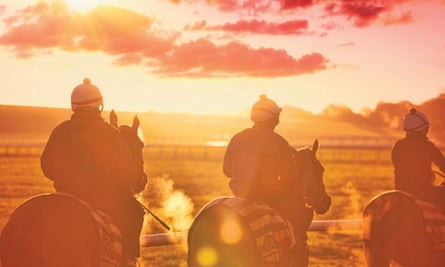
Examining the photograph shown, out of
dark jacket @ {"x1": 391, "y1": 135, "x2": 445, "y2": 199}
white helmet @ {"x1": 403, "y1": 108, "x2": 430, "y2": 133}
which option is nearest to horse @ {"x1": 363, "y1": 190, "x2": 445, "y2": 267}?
dark jacket @ {"x1": 391, "y1": 135, "x2": 445, "y2": 199}

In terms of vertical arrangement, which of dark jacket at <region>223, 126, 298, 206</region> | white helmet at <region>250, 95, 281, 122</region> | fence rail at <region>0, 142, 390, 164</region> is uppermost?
white helmet at <region>250, 95, 281, 122</region>

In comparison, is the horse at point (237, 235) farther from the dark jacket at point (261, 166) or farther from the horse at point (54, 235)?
the horse at point (54, 235)

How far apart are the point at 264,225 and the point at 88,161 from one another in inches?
76.1

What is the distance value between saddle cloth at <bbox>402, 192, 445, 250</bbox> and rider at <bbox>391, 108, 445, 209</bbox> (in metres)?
0.16

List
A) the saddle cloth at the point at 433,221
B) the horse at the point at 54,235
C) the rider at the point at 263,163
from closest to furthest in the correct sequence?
the horse at the point at 54,235, the rider at the point at 263,163, the saddle cloth at the point at 433,221

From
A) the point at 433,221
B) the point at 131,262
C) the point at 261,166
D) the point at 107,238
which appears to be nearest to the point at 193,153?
the point at 433,221

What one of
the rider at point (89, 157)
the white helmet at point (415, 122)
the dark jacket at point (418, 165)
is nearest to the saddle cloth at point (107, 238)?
the rider at point (89, 157)

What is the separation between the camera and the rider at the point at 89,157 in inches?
289

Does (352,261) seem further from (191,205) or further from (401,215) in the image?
(191,205)

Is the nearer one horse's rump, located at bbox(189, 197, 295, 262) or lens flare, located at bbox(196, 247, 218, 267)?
lens flare, located at bbox(196, 247, 218, 267)

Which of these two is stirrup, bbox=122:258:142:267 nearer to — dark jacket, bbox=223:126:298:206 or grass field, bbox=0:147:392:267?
dark jacket, bbox=223:126:298:206

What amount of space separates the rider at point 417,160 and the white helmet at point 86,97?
3.99 metres

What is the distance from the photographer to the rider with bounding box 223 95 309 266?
27.5 feet

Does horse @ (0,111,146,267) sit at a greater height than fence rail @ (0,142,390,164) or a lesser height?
greater
